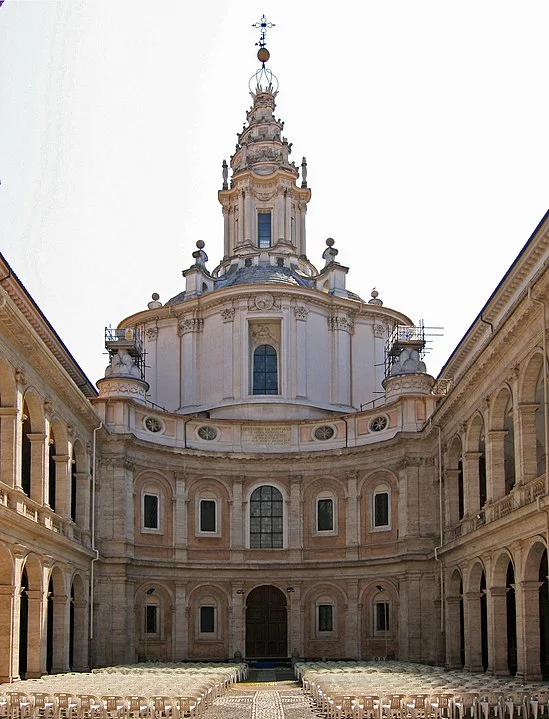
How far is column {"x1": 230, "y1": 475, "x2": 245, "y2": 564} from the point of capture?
5681 cm

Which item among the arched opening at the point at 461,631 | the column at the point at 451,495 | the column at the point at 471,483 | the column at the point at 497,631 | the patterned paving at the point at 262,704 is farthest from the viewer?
the column at the point at 451,495

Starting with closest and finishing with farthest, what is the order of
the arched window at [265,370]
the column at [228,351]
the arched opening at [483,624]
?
the arched opening at [483,624] < the column at [228,351] < the arched window at [265,370]

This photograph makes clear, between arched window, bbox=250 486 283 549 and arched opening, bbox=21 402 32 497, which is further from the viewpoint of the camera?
arched window, bbox=250 486 283 549

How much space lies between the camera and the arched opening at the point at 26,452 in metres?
40.9

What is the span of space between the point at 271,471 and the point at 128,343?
1019 centimetres

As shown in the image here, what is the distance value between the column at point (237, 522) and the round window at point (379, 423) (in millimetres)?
7285

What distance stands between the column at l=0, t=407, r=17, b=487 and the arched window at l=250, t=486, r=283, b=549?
2387cm

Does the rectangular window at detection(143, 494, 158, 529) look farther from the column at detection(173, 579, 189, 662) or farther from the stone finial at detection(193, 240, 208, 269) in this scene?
the stone finial at detection(193, 240, 208, 269)

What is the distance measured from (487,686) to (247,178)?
4294cm

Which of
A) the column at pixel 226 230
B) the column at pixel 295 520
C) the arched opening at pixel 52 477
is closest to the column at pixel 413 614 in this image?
the column at pixel 295 520

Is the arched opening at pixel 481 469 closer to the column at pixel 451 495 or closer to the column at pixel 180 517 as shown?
the column at pixel 451 495

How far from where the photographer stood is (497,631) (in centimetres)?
3853

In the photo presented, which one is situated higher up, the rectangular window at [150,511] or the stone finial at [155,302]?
the stone finial at [155,302]

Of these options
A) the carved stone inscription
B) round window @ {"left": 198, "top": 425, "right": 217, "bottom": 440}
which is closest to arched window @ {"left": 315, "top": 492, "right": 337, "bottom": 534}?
the carved stone inscription
